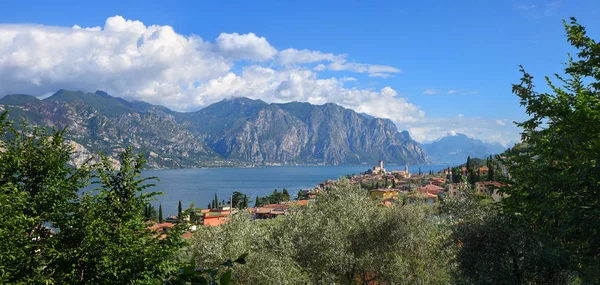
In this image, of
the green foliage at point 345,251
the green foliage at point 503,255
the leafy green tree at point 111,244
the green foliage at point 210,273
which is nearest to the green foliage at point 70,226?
the leafy green tree at point 111,244

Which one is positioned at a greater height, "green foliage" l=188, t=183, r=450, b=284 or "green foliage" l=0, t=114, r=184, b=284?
"green foliage" l=0, t=114, r=184, b=284

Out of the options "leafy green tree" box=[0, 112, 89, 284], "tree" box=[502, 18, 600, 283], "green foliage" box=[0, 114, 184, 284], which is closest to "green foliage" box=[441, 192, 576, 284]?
"tree" box=[502, 18, 600, 283]

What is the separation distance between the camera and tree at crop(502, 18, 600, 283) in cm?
897

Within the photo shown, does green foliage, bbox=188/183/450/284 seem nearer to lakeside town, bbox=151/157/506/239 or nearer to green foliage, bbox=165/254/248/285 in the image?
lakeside town, bbox=151/157/506/239

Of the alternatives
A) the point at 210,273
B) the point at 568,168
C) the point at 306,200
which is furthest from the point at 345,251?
the point at 306,200

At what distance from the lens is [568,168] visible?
1053 cm

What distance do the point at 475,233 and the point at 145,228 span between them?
35.2 ft

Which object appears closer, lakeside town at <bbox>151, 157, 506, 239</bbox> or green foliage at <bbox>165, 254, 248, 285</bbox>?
green foliage at <bbox>165, 254, 248, 285</bbox>

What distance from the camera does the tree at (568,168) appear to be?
29.4ft

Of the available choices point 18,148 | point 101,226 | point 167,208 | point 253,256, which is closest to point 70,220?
point 101,226

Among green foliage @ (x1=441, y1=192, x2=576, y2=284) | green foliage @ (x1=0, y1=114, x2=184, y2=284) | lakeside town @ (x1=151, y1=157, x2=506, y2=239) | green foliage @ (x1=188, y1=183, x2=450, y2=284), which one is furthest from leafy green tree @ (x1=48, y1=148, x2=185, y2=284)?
green foliage @ (x1=441, y1=192, x2=576, y2=284)

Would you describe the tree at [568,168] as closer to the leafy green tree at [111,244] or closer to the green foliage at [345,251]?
the green foliage at [345,251]

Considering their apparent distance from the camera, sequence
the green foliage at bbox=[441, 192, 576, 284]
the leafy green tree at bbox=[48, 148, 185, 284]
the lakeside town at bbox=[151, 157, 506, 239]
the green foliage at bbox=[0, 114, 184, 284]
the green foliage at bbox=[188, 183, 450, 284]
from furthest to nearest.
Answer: the green foliage at bbox=[188, 183, 450, 284] → the lakeside town at bbox=[151, 157, 506, 239] → the green foliage at bbox=[441, 192, 576, 284] → the leafy green tree at bbox=[48, 148, 185, 284] → the green foliage at bbox=[0, 114, 184, 284]

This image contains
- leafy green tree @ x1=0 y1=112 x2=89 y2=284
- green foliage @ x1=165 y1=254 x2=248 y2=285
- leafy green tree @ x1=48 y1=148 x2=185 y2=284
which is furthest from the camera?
leafy green tree @ x1=48 y1=148 x2=185 y2=284
